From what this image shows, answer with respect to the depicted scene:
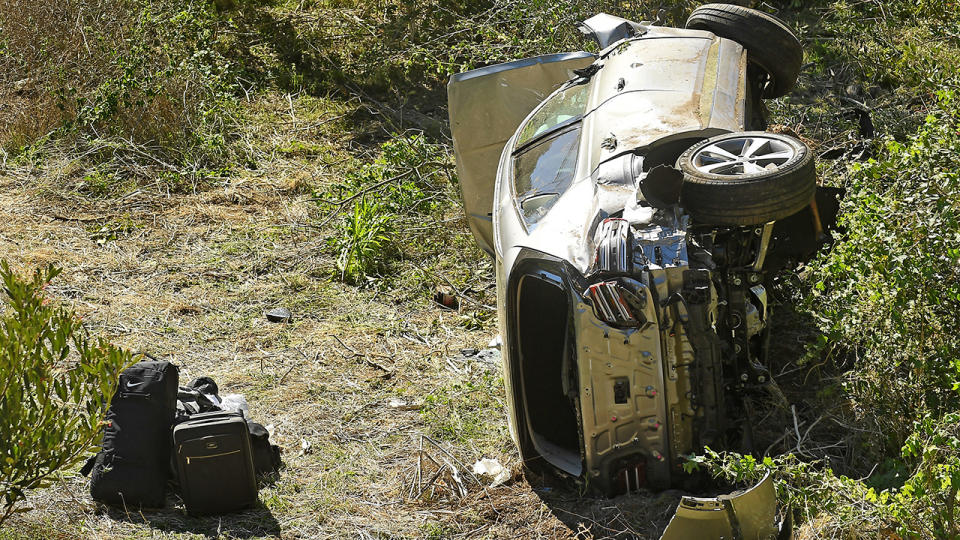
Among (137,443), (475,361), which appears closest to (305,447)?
(137,443)

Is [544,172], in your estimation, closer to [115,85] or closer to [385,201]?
[385,201]

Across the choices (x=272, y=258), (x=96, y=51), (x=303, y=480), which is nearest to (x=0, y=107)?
(x=96, y=51)

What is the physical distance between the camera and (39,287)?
3.96 m

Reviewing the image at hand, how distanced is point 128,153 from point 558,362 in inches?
231

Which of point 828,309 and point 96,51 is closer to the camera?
point 828,309

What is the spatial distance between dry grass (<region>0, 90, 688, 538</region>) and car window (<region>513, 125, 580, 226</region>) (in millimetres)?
1229

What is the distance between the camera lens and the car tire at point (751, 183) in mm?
4188

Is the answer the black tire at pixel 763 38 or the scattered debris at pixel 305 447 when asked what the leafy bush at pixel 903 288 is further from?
the scattered debris at pixel 305 447

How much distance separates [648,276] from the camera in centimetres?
420

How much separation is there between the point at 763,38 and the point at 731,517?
369 cm

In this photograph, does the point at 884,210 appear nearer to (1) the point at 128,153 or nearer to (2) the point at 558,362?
(2) the point at 558,362

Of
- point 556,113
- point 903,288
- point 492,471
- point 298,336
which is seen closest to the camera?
point 903,288

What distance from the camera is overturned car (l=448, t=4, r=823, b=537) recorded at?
4215mm

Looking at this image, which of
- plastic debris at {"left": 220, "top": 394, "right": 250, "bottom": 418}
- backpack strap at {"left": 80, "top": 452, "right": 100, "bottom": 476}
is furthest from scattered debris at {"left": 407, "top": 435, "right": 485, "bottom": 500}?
backpack strap at {"left": 80, "top": 452, "right": 100, "bottom": 476}
